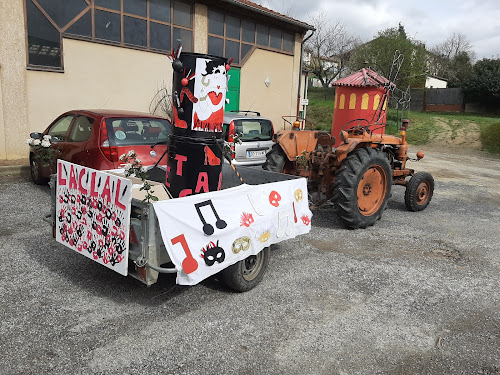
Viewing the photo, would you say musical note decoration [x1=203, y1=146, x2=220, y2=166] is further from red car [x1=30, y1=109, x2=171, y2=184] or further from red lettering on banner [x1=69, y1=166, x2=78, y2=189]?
red car [x1=30, y1=109, x2=171, y2=184]

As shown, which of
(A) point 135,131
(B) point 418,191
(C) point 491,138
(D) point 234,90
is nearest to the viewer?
(A) point 135,131

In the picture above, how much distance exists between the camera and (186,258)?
311 centimetres

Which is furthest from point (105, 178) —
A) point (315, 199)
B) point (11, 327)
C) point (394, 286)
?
point (315, 199)

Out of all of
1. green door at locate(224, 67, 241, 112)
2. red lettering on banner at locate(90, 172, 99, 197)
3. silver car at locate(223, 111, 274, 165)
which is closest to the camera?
red lettering on banner at locate(90, 172, 99, 197)

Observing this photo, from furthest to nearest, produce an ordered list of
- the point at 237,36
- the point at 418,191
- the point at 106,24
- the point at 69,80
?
the point at 237,36
the point at 106,24
the point at 69,80
the point at 418,191

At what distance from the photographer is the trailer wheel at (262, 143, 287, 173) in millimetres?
6801

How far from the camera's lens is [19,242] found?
4.89 meters

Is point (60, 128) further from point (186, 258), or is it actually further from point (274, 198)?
point (186, 258)

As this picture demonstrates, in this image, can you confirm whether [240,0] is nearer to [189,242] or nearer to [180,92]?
[180,92]

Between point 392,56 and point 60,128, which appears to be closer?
point 60,128

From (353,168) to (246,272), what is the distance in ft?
8.53

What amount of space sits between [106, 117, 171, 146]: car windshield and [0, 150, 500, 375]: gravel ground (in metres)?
1.59

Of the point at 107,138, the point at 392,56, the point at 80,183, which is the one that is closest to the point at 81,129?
the point at 107,138

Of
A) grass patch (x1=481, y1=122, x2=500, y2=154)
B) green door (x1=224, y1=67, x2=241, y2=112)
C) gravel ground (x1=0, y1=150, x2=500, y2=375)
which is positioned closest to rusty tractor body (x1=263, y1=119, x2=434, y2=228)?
gravel ground (x1=0, y1=150, x2=500, y2=375)
